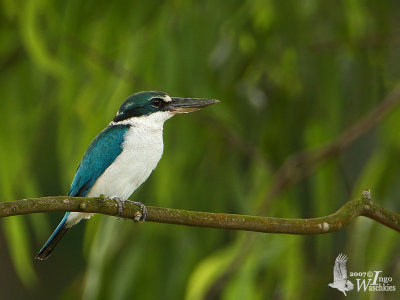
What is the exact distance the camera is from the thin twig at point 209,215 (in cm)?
191

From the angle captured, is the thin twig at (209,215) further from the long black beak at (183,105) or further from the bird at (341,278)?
the bird at (341,278)

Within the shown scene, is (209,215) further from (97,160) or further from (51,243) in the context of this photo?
(97,160)

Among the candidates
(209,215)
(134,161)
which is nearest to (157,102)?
(134,161)

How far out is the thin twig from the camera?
1912 millimetres

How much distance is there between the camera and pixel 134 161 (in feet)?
9.32

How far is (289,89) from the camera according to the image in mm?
4039

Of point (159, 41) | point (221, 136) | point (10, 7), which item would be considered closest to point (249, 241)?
point (221, 136)

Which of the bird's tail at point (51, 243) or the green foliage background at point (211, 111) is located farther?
the green foliage background at point (211, 111)

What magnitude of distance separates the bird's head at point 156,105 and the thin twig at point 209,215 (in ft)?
2.45
